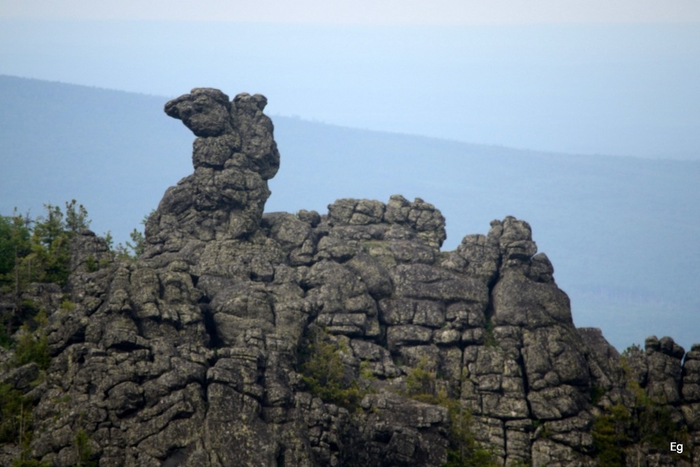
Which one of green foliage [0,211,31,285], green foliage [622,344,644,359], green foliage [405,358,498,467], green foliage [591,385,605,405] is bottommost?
green foliage [405,358,498,467]

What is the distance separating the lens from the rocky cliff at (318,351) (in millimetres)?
77438

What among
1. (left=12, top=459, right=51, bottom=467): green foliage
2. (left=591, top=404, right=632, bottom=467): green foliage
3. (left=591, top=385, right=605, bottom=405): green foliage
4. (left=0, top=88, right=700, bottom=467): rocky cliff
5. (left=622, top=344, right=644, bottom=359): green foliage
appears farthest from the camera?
(left=622, top=344, right=644, bottom=359): green foliage

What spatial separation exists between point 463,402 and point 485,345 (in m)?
6.78

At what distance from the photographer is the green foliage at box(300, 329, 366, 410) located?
88562 millimetres

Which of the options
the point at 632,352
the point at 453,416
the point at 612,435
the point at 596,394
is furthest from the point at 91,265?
the point at 632,352

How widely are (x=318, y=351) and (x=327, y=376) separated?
322cm

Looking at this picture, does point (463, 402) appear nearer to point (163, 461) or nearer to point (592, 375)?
point (592, 375)

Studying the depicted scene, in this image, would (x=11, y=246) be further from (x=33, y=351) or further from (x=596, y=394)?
(x=596, y=394)

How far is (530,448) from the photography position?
9369 cm

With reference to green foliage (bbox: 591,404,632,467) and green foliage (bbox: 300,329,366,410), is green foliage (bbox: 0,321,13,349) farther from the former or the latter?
green foliage (bbox: 591,404,632,467)

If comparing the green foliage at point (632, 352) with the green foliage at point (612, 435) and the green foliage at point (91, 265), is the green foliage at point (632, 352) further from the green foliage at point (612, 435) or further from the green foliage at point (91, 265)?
the green foliage at point (91, 265)

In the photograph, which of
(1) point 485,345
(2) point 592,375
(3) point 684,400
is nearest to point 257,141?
(1) point 485,345

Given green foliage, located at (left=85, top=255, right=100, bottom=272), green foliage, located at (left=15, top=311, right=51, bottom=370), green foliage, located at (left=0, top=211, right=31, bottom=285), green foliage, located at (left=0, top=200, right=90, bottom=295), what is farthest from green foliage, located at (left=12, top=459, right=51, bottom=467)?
green foliage, located at (left=0, top=211, right=31, bottom=285)

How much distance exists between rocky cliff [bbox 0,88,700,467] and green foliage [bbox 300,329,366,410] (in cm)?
19
